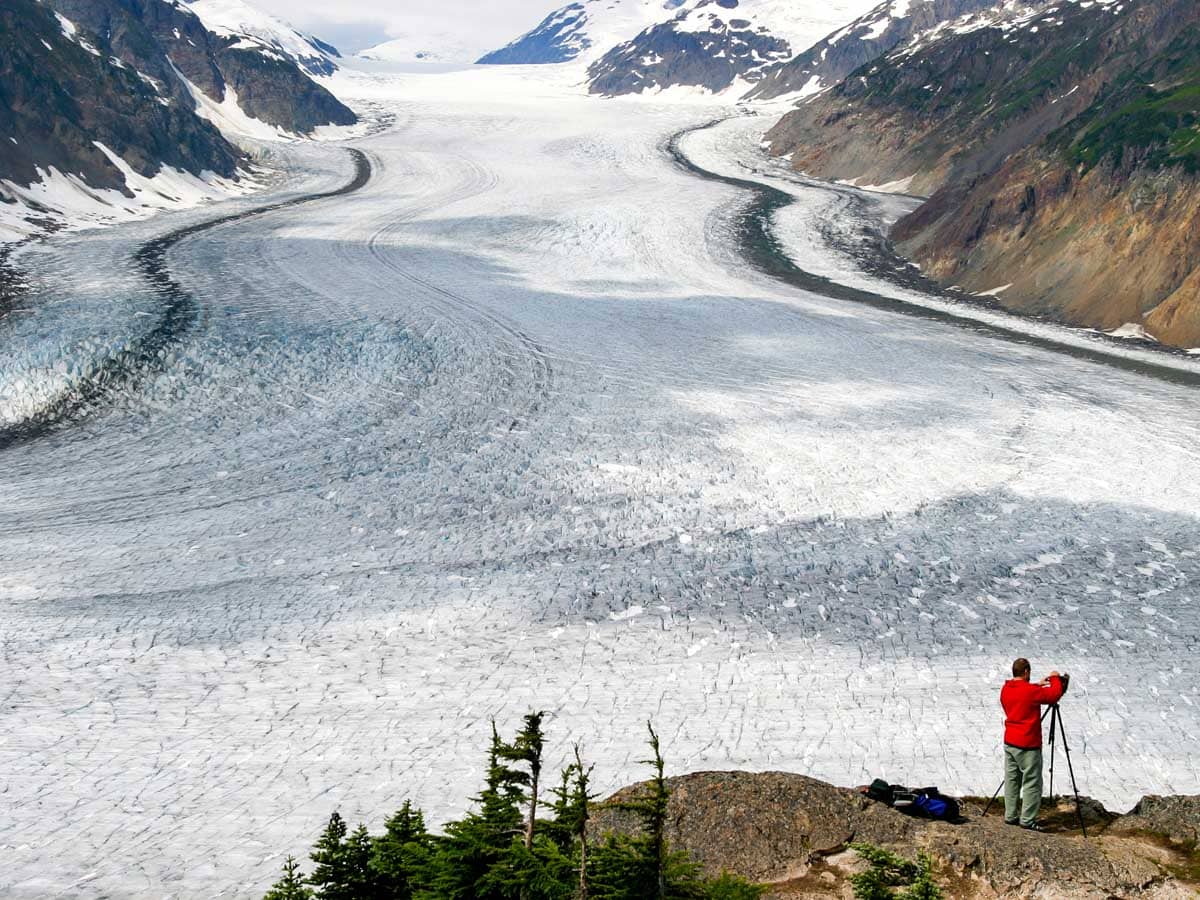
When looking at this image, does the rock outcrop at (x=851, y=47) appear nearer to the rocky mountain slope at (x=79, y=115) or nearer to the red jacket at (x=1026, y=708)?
the rocky mountain slope at (x=79, y=115)

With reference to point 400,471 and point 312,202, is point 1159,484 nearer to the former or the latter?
point 400,471

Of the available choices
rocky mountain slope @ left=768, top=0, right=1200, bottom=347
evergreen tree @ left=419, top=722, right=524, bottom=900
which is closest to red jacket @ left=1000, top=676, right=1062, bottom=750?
evergreen tree @ left=419, top=722, right=524, bottom=900

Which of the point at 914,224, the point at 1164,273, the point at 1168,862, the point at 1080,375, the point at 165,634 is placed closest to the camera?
the point at 1168,862

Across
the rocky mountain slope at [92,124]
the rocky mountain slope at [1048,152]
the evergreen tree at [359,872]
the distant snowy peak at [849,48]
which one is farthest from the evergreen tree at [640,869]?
the distant snowy peak at [849,48]

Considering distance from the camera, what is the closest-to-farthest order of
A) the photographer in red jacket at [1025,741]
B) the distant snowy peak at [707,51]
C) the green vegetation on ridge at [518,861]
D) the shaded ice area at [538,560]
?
the green vegetation on ridge at [518,861]
the photographer in red jacket at [1025,741]
the shaded ice area at [538,560]
the distant snowy peak at [707,51]

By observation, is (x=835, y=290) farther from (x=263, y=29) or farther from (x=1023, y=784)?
(x=263, y=29)

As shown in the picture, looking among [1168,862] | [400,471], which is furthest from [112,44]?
[1168,862]
